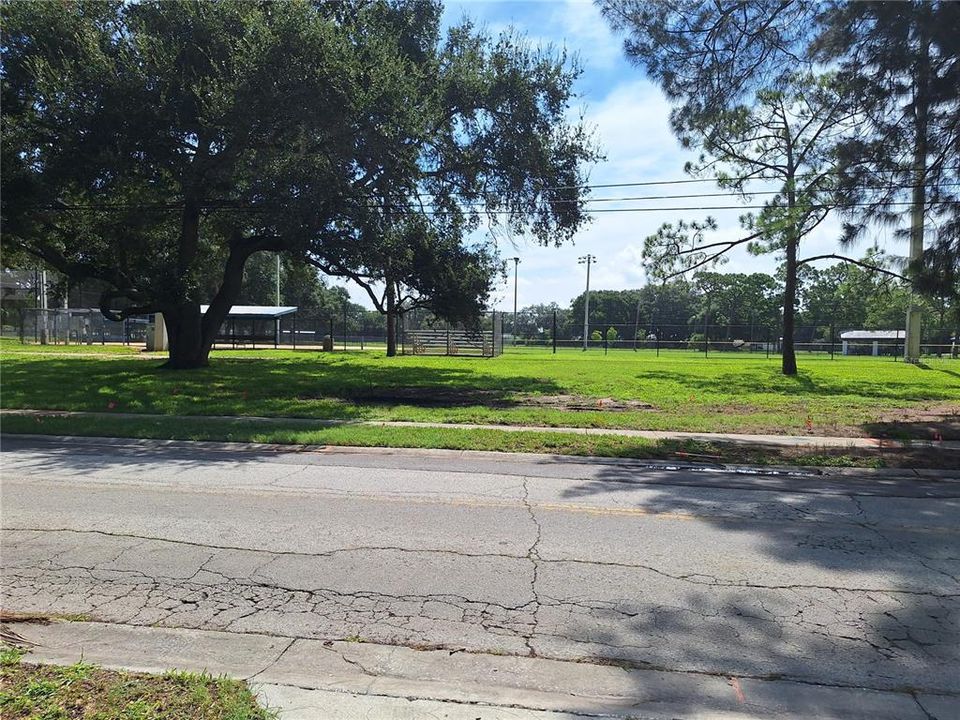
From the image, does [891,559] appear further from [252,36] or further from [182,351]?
[182,351]

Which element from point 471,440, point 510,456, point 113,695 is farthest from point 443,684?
point 471,440

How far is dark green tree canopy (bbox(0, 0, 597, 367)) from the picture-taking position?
16.7 metres

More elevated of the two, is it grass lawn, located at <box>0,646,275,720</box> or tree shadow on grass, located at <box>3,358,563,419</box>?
tree shadow on grass, located at <box>3,358,563,419</box>

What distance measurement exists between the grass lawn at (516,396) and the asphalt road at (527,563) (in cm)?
501

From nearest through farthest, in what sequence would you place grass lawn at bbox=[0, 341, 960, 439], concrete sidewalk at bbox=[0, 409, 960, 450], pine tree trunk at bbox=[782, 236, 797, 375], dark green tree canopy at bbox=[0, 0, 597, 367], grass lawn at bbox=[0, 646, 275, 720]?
grass lawn at bbox=[0, 646, 275, 720], concrete sidewalk at bbox=[0, 409, 960, 450], grass lawn at bbox=[0, 341, 960, 439], dark green tree canopy at bbox=[0, 0, 597, 367], pine tree trunk at bbox=[782, 236, 797, 375]

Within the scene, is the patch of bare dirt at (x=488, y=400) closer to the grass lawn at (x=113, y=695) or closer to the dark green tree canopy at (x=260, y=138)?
the dark green tree canopy at (x=260, y=138)

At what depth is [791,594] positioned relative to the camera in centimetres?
446

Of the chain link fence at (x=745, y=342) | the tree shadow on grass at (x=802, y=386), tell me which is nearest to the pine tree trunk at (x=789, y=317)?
the tree shadow on grass at (x=802, y=386)

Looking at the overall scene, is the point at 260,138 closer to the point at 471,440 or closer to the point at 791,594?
the point at 471,440

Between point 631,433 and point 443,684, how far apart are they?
28.7 feet

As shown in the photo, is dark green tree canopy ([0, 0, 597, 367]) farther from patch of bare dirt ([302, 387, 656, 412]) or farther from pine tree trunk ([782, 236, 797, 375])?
pine tree trunk ([782, 236, 797, 375])

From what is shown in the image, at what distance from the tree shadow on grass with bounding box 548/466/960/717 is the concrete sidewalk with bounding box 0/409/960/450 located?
365 centimetres

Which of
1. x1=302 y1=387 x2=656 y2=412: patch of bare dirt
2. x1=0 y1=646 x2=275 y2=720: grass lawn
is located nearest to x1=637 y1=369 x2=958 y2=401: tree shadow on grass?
x1=302 y1=387 x2=656 y2=412: patch of bare dirt

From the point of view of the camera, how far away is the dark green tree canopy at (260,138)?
1669 cm
